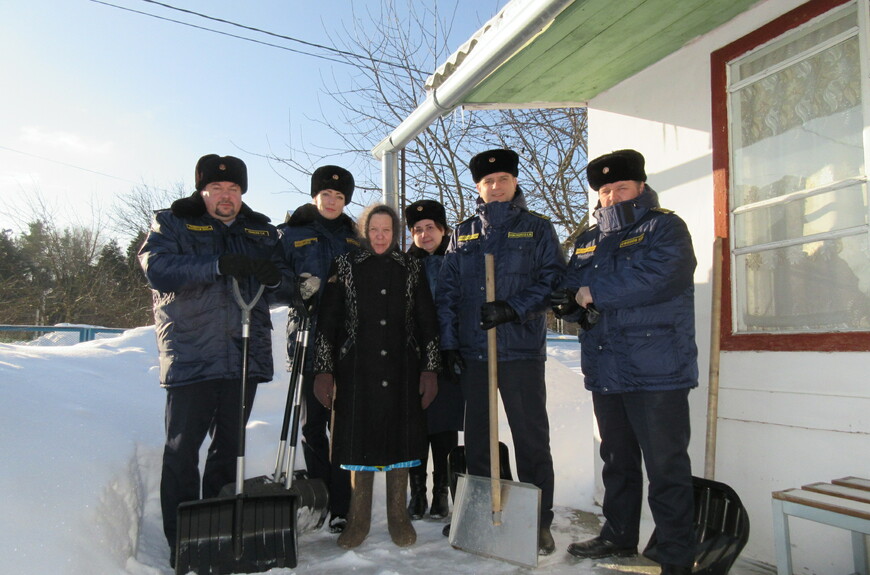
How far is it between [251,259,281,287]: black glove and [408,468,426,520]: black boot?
66.2 inches

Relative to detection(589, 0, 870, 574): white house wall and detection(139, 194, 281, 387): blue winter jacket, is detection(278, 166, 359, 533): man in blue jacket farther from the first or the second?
detection(589, 0, 870, 574): white house wall

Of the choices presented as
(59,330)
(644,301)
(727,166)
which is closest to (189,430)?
(644,301)

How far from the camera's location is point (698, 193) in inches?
139

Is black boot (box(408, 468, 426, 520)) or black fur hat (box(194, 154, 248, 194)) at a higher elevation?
black fur hat (box(194, 154, 248, 194))

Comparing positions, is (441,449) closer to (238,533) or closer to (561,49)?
(238,533)

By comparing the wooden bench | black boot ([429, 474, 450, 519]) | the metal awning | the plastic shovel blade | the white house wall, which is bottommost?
black boot ([429, 474, 450, 519])

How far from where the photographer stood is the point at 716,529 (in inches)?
108

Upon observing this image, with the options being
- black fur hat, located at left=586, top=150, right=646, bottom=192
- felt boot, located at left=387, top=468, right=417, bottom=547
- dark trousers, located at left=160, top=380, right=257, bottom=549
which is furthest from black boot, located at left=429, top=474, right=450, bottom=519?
black fur hat, located at left=586, top=150, right=646, bottom=192

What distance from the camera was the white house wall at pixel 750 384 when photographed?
2.65 meters

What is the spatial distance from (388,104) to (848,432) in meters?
9.60

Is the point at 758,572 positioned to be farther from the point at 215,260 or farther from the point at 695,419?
the point at 215,260

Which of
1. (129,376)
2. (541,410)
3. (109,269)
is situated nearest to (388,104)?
(129,376)

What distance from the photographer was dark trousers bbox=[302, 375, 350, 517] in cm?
356

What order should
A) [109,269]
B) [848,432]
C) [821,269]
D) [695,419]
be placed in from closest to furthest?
[848,432]
[821,269]
[695,419]
[109,269]
